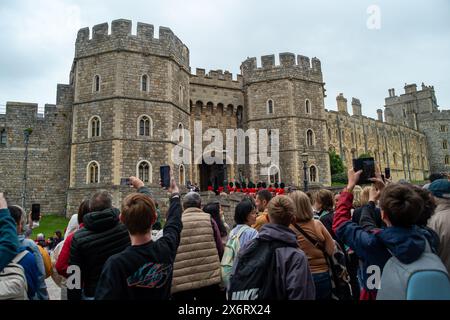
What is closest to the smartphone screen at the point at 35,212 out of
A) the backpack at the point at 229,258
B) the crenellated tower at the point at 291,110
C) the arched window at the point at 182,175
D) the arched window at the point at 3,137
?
the backpack at the point at 229,258

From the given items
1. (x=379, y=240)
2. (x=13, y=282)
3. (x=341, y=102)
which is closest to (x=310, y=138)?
(x=379, y=240)

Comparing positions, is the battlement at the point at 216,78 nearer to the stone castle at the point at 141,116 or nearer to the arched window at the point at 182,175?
the stone castle at the point at 141,116

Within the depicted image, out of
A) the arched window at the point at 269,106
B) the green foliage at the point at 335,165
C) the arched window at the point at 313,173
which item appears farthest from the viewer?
the green foliage at the point at 335,165

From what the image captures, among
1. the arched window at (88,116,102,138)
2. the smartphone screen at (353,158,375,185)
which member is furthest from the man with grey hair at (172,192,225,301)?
the arched window at (88,116,102,138)

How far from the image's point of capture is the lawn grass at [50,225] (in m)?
17.8

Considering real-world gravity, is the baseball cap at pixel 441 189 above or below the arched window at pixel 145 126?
below

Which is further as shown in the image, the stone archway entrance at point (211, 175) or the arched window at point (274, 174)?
the stone archway entrance at point (211, 175)

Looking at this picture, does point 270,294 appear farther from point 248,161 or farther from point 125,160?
point 248,161

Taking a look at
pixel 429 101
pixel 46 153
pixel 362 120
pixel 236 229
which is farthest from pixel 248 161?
pixel 429 101

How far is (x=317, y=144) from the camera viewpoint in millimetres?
26141

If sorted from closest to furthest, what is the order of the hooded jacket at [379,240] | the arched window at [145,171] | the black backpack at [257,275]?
1. the hooded jacket at [379,240]
2. the black backpack at [257,275]
3. the arched window at [145,171]

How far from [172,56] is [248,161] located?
9.69 m

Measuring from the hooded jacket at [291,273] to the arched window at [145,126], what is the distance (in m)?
18.7

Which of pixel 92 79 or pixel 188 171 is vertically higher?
pixel 92 79
